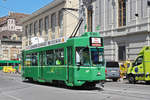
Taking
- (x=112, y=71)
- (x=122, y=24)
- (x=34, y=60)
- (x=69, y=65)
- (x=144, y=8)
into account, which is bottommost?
(x=112, y=71)

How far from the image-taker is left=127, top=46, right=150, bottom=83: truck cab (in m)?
20.6

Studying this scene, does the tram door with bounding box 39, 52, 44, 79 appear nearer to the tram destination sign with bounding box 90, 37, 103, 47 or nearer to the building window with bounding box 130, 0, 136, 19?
the tram destination sign with bounding box 90, 37, 103, 47

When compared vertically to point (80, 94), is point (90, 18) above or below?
above

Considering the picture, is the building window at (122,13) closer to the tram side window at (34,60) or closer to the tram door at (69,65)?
the tram side window at (34,60)

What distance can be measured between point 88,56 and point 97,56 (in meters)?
0.53

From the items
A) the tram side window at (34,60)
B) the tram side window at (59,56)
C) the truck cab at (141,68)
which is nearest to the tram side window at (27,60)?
the tram side window at (34,60)

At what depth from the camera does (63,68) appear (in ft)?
55.2

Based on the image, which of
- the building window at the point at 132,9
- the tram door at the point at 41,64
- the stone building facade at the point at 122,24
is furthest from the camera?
the building window at the point at 132,9

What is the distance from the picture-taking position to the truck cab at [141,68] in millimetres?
20562

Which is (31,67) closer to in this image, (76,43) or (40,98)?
(76,43)

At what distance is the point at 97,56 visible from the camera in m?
15.4

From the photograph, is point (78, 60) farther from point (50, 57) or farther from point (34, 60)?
point (34, 60)

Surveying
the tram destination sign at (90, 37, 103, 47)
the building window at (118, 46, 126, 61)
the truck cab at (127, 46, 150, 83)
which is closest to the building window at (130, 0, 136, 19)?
the building window at (118, 46, 126, 61)

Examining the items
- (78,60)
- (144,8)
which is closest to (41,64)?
(78,60)
